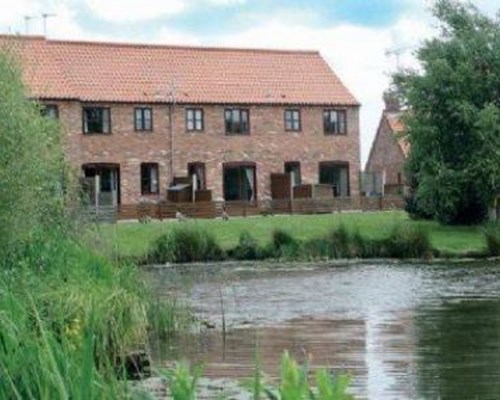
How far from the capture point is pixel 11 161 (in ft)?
72.7

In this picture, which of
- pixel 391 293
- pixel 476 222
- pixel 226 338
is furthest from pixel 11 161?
pixel 476 222

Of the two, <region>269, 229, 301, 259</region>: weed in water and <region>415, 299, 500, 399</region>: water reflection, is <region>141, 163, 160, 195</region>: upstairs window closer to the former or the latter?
<region>269, 229, 301, 259</region>: weed in water

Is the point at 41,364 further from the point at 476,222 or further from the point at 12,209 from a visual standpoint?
the point at 476,222

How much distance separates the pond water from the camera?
16109 mm

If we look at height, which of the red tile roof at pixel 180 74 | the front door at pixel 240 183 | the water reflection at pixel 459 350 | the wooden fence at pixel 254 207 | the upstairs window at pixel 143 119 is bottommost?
the water reflection at pixel 459 350

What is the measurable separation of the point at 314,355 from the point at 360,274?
17442mm

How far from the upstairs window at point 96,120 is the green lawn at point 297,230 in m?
12.0

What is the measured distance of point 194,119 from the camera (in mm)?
65375

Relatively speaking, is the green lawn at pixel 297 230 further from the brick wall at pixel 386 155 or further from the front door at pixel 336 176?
the brick wall at pixel 386 155

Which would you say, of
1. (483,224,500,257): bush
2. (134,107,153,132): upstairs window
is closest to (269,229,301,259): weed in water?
(483,224,500,257): bush

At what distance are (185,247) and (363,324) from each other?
762 inches

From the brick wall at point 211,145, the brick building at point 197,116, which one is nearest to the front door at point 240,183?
the brick building at point 197,116

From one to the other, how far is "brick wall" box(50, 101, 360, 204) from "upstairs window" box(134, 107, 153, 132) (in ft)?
0.73

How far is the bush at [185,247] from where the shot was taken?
4094 cm
